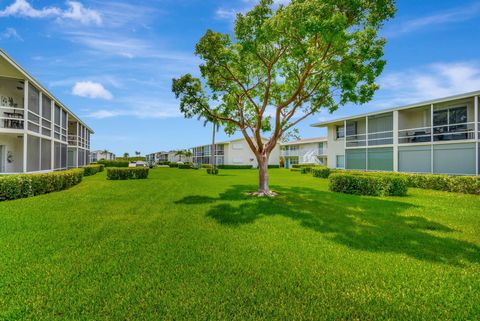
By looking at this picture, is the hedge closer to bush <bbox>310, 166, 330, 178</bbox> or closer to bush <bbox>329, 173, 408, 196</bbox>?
bush <bbox>329, 173, 408, 196</bbox>

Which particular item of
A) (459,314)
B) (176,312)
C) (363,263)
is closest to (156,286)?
(176,312)

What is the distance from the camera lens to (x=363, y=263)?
546cm

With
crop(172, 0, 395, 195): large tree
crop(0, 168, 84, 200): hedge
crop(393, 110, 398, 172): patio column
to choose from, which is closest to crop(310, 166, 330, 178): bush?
crop(393, 110, 398, 172): patio column

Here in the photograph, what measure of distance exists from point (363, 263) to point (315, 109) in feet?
40.1

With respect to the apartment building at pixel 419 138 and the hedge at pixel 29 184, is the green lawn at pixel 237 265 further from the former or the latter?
the apartment building at pixel 419 138

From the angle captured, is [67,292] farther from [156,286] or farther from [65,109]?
[65,109]

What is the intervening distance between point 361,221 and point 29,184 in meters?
15.0

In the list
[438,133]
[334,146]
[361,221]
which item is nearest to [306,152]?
[334,146]

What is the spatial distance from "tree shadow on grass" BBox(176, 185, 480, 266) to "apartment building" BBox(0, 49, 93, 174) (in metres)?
11.6

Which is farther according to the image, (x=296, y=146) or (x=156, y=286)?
(x=296, y=146)

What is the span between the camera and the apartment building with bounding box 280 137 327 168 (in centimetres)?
5222

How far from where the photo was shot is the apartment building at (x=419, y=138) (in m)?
18.3

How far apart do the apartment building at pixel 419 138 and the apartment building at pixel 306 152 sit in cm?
2177

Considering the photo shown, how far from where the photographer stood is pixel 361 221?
8984 millimetres
